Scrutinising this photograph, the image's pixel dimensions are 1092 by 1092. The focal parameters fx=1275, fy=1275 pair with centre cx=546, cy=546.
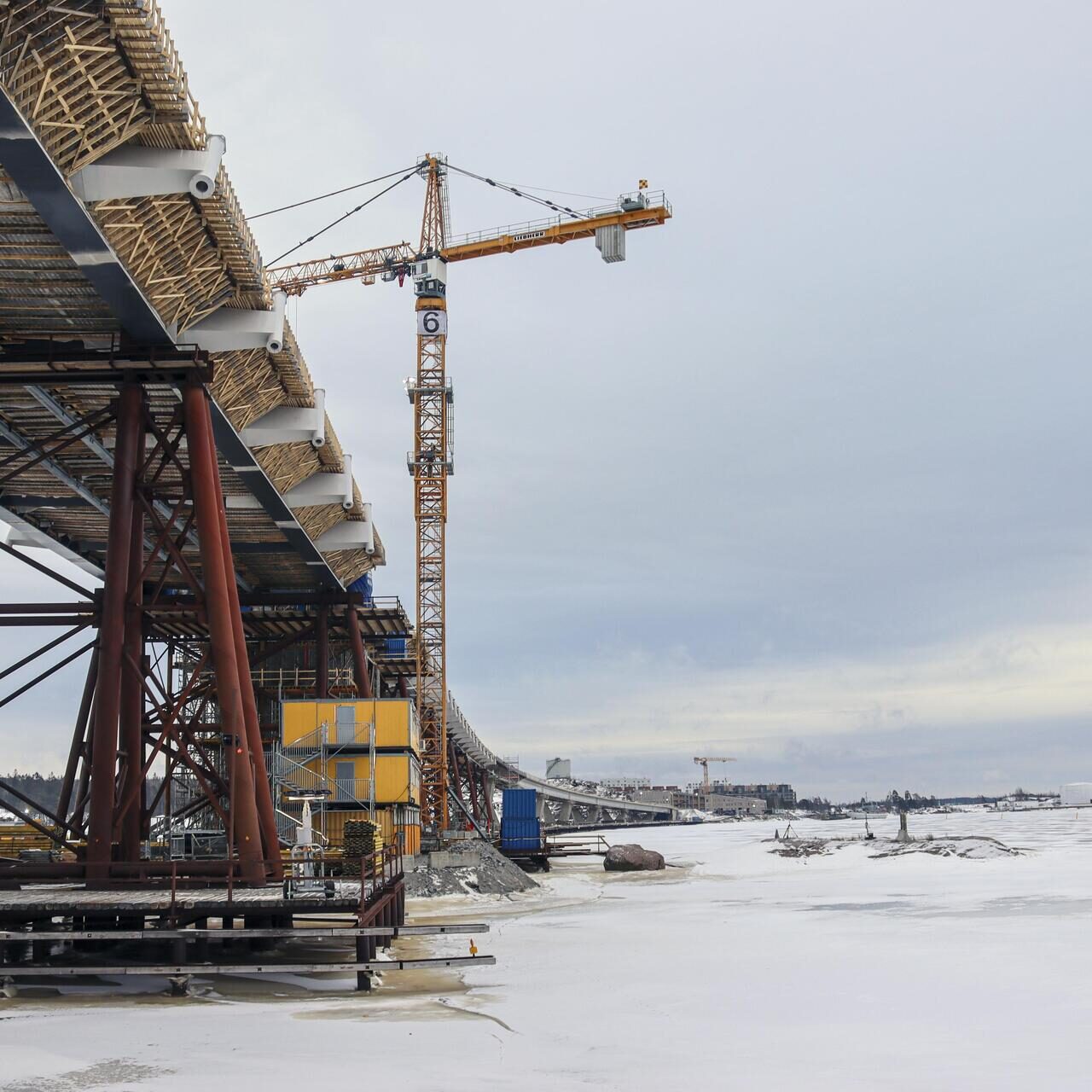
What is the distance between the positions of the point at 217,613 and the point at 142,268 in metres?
8.23

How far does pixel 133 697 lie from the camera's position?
32.5 metres

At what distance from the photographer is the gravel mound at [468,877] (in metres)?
54.6

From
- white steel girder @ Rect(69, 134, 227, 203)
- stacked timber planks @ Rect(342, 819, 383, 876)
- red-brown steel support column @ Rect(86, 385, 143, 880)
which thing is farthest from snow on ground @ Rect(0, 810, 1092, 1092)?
white steel girder @ Rect(69, 134, 227, 203)

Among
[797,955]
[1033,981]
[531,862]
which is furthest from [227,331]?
[531,862]

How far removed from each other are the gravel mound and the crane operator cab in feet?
191

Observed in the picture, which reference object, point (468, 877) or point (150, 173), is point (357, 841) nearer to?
point (150, 173)

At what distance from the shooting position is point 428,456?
104 metres

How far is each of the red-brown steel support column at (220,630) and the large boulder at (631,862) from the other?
50.5 metres

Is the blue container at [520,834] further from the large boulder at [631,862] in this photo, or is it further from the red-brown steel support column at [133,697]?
the red-brown steel support column at [133,697]

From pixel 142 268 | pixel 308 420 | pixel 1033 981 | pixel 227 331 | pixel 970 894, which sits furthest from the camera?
pixel 970 894

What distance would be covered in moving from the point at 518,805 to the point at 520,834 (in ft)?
10.2

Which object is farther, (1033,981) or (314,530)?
(314,530)

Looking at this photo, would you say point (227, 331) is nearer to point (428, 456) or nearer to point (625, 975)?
point (625, 975)

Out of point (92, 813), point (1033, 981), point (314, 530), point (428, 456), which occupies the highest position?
point (428, 456)
